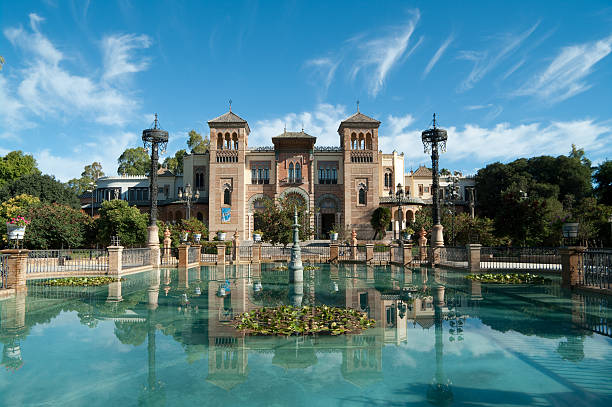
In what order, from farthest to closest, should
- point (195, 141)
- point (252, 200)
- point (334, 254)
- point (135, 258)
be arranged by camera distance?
point (195, 141) → point (252, 200) → point (334, 254) → point (135, 258)

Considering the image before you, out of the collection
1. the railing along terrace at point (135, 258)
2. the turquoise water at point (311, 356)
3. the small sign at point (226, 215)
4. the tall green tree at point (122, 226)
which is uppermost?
the small sign at point (226, 215)

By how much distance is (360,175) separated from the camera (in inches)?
1667

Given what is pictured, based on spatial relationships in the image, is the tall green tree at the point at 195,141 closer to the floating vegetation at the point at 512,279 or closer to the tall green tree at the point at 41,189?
the tall green tree at the point at 41,189

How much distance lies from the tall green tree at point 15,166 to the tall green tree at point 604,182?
189 feet

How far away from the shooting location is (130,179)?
159ft

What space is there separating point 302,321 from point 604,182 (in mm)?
42001

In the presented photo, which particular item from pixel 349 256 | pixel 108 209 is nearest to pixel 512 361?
pixel 349 256

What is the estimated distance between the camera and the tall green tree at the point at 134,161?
5988cm

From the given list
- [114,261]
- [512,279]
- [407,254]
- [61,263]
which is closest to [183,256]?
[114,261]

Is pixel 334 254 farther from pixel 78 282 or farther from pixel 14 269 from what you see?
pixel 14 269

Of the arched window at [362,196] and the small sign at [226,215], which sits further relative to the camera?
the arched window at [362,196]

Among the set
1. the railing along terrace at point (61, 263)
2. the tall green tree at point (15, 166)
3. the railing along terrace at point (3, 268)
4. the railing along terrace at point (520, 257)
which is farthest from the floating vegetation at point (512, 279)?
the tall green tree at point (15, 166)

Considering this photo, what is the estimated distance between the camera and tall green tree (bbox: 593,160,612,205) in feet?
117

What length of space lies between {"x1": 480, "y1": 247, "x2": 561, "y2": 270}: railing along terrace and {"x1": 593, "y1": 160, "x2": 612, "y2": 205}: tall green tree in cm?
2314
